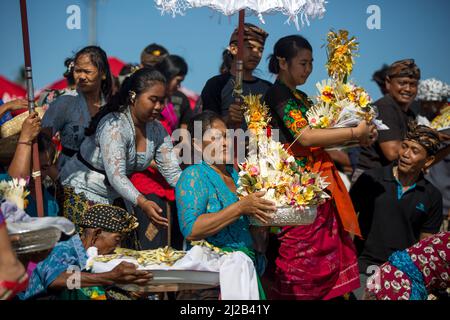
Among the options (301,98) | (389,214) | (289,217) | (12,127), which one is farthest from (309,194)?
(12,127)

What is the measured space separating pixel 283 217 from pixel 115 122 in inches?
57.9

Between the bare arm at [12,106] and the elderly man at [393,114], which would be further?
the elderly man at [393,114]

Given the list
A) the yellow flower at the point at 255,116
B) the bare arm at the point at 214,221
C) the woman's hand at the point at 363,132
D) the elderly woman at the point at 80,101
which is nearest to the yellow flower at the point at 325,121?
the woman's hand at the point at 363,132

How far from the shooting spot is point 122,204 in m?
5.75

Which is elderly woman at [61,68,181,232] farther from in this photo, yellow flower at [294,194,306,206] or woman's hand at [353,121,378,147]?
woman's hand at [353,121,378,147]

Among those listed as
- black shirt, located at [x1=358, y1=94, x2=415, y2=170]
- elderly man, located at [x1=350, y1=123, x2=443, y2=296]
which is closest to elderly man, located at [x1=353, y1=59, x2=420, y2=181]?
black shirt, located at [x1=358, y1=94, x2=415, y2=170]

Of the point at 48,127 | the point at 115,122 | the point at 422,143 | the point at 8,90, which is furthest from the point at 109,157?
the point at 8,90

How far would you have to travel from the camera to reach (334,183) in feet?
18.4

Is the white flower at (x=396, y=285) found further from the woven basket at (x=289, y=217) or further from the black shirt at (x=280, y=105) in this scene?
the black shirt at (x=280, y=105)

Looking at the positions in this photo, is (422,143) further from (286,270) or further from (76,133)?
(76,133)

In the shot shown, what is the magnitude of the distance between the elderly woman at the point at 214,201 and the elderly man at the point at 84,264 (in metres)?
0.43

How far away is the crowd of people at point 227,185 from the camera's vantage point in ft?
15.7

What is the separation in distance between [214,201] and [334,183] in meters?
1.14

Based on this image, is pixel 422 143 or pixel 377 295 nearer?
pixel 377 295
